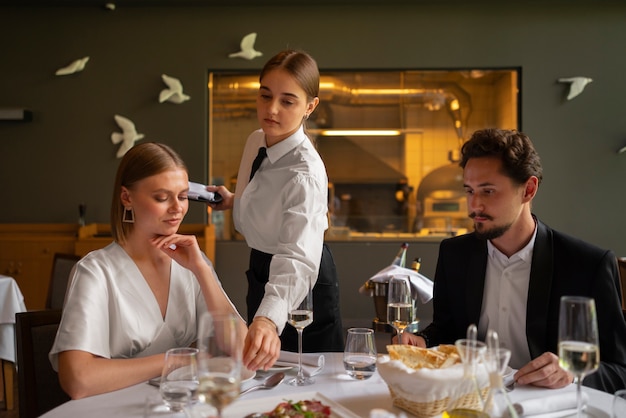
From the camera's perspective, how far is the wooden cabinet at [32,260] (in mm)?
5293

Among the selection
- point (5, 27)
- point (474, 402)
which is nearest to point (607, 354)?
point (474, 402)

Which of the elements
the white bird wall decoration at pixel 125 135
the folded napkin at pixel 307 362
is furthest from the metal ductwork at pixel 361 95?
the folded napkin at pixel 307 362

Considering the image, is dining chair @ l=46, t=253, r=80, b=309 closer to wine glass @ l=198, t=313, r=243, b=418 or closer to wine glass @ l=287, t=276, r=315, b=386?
wine glass @ l=287, t=276, r=315, b=386

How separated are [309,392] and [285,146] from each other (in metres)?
1.00

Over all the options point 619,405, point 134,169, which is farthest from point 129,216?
point 619,405

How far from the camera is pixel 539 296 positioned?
72.1 inches

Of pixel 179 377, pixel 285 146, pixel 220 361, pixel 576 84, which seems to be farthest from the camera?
pixel 576 84

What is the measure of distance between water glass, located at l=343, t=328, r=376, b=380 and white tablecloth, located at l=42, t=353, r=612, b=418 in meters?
0.02

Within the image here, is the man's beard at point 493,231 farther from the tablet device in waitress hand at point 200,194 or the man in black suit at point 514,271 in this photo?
the tablet device in waitress hand at point 200,194

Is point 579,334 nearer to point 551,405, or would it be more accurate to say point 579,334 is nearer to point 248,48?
point 551,405

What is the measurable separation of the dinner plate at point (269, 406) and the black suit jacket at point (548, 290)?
768 millimetres

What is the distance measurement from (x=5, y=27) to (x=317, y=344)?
16.2 ft

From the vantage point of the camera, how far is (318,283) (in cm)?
221

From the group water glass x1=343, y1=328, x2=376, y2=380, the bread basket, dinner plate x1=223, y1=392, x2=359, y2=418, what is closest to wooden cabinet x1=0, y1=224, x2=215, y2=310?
water glass x1=343, y1=328, x2=376, y2=380
